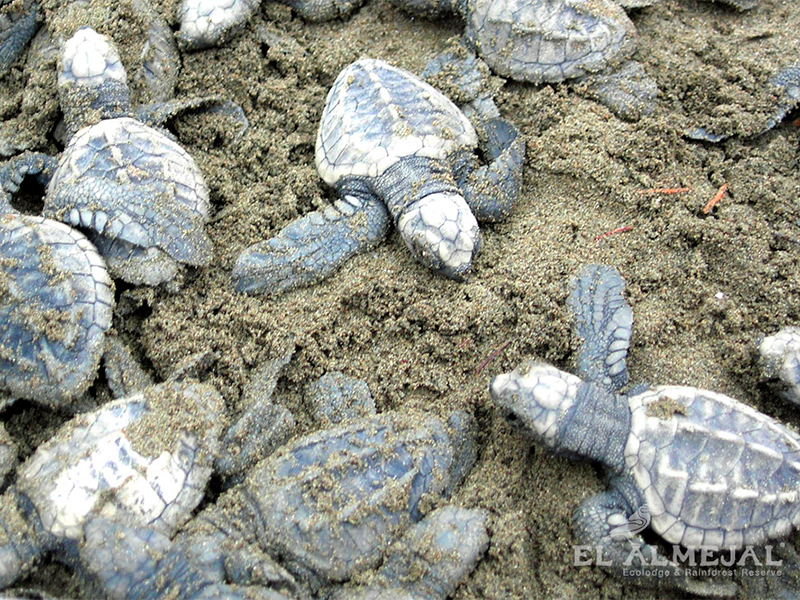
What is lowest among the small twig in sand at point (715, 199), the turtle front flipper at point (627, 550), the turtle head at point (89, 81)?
the turtle front flipper at point (627, 550)

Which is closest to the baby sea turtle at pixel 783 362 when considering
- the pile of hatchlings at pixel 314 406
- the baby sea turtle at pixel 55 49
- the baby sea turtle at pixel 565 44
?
the pile of hatchlings at pixel 314 406

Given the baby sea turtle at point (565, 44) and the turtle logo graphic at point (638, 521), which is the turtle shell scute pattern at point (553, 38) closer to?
the baby sea turtle at point (565, 44)

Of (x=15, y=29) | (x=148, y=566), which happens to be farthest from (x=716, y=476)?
(x=15, y=29)

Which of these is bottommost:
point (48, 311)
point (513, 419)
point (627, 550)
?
point (627, 550)

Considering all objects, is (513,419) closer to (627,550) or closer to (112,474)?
(627,550)

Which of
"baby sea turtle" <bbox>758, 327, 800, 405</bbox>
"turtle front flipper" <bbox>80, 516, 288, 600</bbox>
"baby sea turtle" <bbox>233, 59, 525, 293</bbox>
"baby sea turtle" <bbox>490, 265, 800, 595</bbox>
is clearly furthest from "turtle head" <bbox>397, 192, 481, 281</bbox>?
"turtle front flipper" <bbox>80, 516, 288, 600</bbox>

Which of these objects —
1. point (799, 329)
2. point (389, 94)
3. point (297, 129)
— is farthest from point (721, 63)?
point (297, 129)

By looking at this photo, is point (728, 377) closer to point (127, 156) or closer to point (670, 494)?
point (670, 494)
